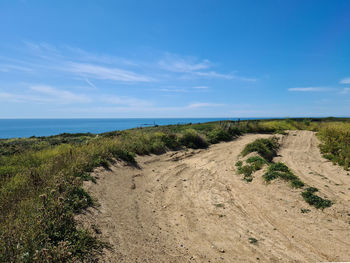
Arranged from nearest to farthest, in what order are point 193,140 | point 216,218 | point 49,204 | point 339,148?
1. point 49,204
2. point 216,218
3. point 339,148
4. point 193,140

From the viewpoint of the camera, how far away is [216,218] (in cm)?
587

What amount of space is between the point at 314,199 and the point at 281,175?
1.60 metres

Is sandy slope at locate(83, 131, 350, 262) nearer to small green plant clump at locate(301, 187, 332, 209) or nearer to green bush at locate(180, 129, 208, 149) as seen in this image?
small green plant clump at locate(301, 187, 332, 209)

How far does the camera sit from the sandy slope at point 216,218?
430cm

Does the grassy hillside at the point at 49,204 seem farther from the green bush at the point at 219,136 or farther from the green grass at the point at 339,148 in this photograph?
the green bush at the point at 219,136

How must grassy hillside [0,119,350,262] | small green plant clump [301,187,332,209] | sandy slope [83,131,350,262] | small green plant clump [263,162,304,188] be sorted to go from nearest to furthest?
grassy hillside [0,119,350,262], sandy slope [83,131,350,262], small green plant clump [301,187,332,209], small green plant clump [263,162,304,188]

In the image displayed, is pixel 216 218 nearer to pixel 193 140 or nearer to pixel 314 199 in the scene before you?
pixel 314 199

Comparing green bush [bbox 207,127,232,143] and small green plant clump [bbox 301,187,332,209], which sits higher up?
green bush [bbox 207,127,232,143]

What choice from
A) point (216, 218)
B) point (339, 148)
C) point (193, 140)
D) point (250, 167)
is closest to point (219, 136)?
point (193, 140)

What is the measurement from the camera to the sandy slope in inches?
169

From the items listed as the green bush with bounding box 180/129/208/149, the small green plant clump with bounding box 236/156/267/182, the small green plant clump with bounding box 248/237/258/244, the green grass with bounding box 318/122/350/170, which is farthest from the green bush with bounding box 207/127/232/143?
the small green plant clump with bounding box 248/237/258/244

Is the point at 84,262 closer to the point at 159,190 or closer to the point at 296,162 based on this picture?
the point at 159,190

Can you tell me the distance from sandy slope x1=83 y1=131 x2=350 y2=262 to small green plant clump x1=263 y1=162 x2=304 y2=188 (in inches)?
11.9

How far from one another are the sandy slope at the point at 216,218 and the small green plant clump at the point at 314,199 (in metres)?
0.19
